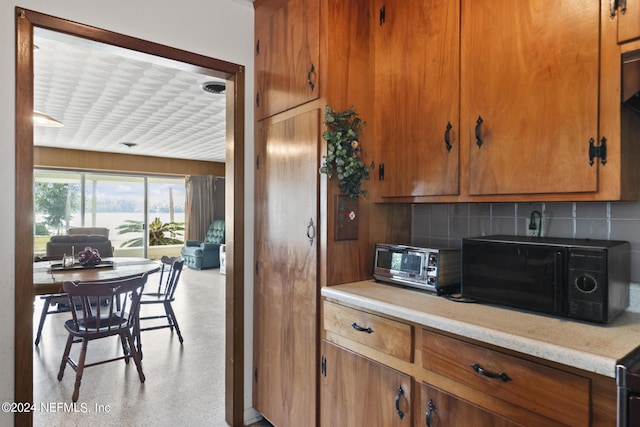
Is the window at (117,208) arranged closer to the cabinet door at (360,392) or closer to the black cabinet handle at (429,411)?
the cabinet door at (360,392)

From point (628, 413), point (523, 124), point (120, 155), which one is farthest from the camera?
point (120, 155)

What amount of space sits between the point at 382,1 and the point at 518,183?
117 centimetres

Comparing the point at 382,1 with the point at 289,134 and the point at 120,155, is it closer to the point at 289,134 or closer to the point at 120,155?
the point at 289,134

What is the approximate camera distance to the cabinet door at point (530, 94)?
1252 mm

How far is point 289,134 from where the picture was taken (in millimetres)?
2010

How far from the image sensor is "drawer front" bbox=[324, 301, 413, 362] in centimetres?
143

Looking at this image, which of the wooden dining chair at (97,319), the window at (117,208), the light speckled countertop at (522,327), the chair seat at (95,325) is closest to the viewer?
the light speckled countertop at (522,327)

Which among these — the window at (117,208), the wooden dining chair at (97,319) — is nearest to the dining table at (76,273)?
the wooden dining chair at (97,319)

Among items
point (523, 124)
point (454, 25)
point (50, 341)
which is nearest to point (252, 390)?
point (523, 124)

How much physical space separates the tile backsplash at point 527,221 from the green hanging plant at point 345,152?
0.52 metres

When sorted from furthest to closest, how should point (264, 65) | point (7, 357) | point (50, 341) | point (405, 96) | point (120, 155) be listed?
point (120, 155) < point (50, 341) < point (264, 65) < point (405, 96) < point (7, 357)

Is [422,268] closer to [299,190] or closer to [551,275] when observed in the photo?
[551,275]

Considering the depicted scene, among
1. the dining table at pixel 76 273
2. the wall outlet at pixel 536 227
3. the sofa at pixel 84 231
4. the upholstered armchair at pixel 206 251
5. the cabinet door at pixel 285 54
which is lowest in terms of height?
the upholstered armchair at pixel 206 251

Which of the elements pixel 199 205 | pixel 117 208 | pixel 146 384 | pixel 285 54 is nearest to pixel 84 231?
pixel 117 208
